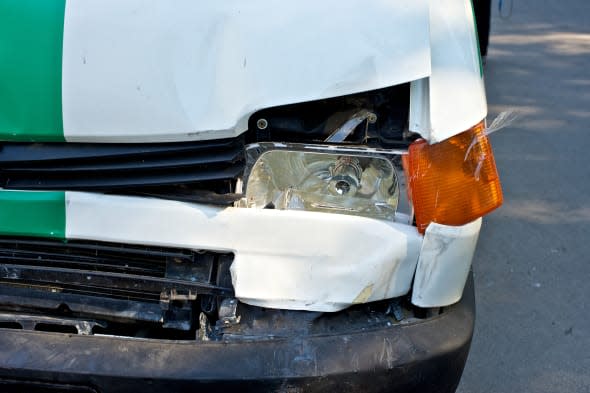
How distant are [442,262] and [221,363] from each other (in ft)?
2.17

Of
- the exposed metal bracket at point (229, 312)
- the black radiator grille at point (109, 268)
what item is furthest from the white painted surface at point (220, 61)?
the exposed metal bracket at point (229, 312)

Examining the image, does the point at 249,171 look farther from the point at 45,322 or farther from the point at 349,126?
the point at 45,322

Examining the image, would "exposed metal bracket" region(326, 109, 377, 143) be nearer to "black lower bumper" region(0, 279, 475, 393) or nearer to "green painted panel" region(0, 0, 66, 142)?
"black lower bumper" region(0, 279, 475, 393)

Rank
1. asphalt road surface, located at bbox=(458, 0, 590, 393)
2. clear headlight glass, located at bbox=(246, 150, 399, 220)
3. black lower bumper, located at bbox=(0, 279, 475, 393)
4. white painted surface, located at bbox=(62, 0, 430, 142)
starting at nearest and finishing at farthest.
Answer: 1. black lower bumper, located at bbox=(0, 279, 475, 393)
2. white painted surface, located at bbox=(62, 0, 430, 142)
3. clear headlight glass, located at bbox=(246, 150, 399, 220)
4. asphalt road surface, located at bbox=(458, 0, 590, 393)

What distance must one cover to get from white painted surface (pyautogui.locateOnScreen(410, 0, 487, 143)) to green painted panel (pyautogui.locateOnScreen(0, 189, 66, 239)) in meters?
1.00

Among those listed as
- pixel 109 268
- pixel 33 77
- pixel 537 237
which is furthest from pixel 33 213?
pixel 537 237

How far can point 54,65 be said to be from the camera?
75.5 inches

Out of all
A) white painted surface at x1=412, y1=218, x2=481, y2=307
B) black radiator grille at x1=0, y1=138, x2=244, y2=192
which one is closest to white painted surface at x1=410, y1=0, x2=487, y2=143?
white painted surface at x1=412, y1=218, x2=481, y2=307

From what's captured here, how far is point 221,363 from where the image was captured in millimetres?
1771

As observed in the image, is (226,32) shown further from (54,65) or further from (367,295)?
(367,295)

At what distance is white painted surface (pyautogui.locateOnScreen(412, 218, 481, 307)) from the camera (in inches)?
76.0

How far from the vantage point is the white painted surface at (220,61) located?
73.9 inches

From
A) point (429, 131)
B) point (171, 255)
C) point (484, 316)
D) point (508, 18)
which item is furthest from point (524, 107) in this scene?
point (171, 255)

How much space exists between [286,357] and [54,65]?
1.00 m
